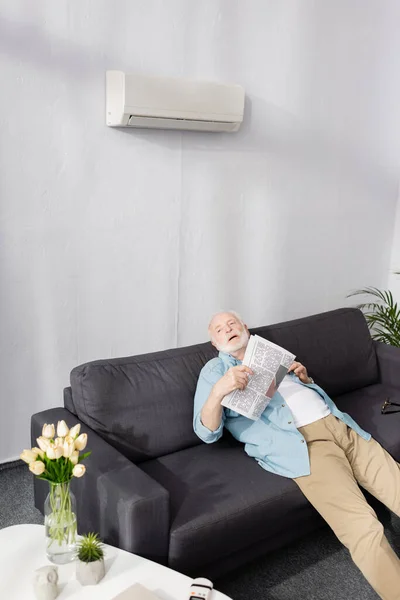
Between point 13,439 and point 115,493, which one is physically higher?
point 115,493

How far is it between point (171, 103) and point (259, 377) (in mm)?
1547

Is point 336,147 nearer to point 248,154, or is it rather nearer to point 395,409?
point 248,154

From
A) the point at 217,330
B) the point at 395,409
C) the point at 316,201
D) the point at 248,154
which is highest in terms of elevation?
the point at 248,154

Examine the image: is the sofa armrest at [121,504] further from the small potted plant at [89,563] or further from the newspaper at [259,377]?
the newspaper at [259,377]

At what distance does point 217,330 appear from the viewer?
8.81 feet

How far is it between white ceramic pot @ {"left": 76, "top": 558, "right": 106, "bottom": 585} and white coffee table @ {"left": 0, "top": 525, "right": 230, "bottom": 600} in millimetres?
16

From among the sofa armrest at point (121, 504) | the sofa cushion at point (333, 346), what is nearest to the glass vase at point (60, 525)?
the sofa armrest at point (121, 504)

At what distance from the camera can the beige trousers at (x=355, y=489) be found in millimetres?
2186

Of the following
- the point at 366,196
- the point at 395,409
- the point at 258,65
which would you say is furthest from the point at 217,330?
the point at 366,196

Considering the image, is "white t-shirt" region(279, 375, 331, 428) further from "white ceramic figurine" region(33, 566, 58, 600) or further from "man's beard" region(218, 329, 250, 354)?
"white ceramic figurine" region(33, 566, 58, 600)

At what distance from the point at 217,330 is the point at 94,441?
0.69 m

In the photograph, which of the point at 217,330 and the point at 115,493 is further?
the point at 217,330

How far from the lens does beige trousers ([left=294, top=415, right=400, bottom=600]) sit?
2.19 m

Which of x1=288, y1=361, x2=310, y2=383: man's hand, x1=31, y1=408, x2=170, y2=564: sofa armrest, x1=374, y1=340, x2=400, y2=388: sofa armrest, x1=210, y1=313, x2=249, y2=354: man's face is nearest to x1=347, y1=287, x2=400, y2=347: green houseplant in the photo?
x1=374, y1=340, x2=400, y2=388: sofa armrest
